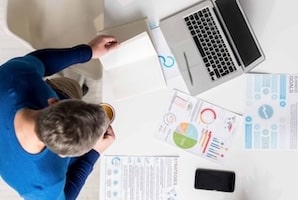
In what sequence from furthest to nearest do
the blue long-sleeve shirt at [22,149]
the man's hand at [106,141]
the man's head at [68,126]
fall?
1. the man's hand at [106,141]
2. the blue long-sleeve shirt at [22,149]
3. the man's head at [68,126]

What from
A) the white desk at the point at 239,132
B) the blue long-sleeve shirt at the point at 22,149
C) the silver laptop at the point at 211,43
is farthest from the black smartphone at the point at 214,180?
the blue long-sleeve shirt at the point at 22,149

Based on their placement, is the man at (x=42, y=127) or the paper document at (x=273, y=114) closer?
the man at (x=42, y=127)

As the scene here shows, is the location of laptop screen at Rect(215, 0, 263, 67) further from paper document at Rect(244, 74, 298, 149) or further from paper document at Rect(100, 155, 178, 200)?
paper document at Rect(100, 155, 178, 200)

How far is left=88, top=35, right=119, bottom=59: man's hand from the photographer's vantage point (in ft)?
4.41

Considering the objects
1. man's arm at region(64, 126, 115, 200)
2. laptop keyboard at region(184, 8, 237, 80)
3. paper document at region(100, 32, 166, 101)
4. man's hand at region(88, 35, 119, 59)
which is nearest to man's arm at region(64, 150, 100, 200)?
man's arm at region(64, 126, 115, 200)

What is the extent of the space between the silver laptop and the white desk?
27 millimetres

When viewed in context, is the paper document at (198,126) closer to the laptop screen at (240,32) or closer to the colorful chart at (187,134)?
the colorful chart at (187,134)

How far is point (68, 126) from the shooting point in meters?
1.05

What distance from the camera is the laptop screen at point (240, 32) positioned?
52.4 inches

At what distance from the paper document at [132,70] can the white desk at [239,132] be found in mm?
26

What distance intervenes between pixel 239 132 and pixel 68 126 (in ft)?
1.65

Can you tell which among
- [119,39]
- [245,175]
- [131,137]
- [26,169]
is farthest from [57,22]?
[245,175]

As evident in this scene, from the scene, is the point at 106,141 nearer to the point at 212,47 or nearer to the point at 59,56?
the point at 59,56

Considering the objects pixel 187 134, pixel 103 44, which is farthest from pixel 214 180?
pixel 103 44
